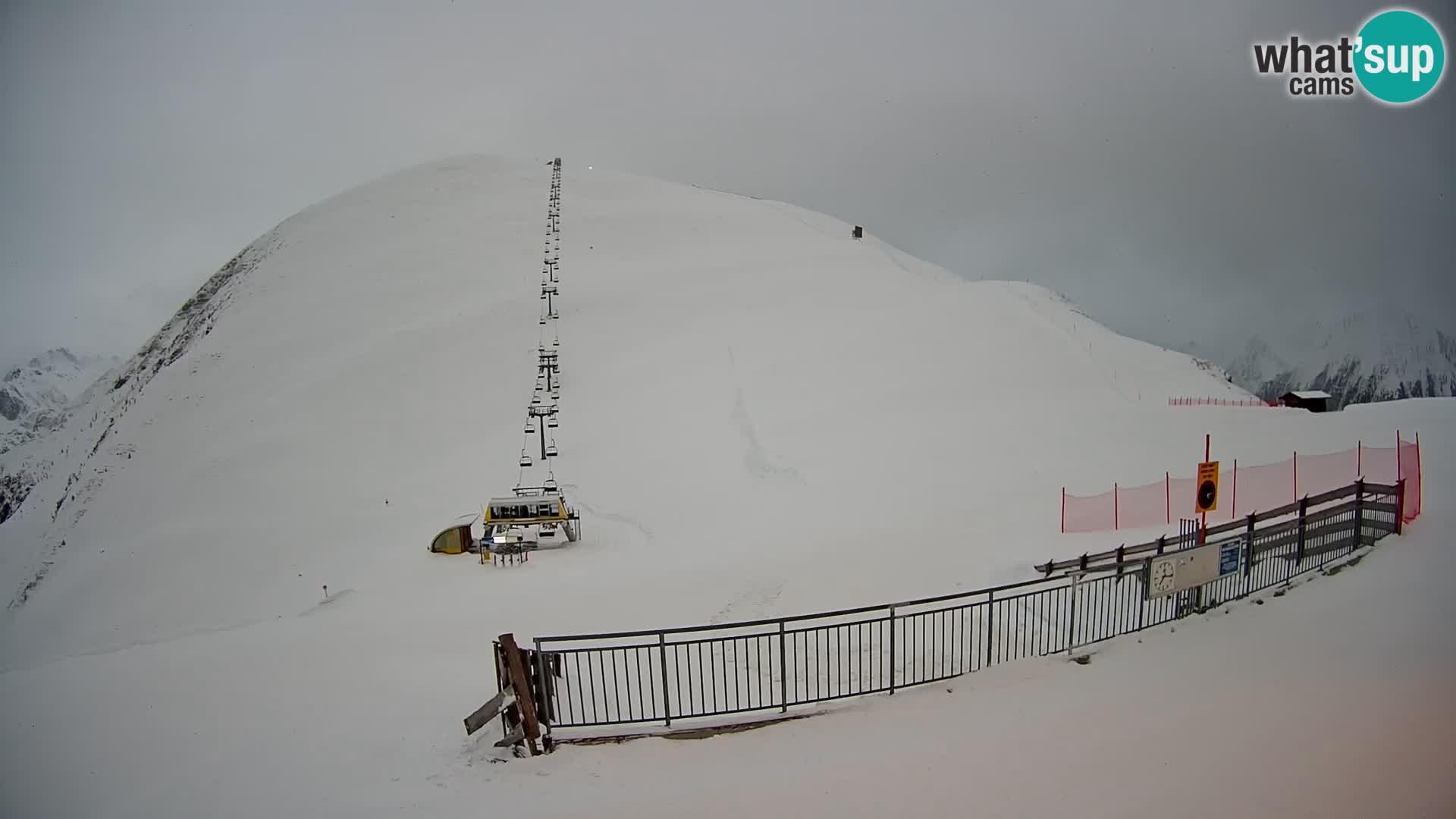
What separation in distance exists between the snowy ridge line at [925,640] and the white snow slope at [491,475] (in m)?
0.86

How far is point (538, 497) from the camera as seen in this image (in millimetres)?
18312

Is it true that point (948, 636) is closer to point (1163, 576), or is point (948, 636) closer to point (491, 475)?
point (1163, 576)

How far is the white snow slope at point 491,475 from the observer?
7.62 metres

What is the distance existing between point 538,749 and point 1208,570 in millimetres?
7928

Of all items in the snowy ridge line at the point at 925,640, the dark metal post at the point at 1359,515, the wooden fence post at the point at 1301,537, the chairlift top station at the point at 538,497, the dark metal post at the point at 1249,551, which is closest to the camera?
the snowy ridge line at the point at 925,640

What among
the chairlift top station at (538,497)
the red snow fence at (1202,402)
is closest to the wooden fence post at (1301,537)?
the chairlift top station at (538,497)

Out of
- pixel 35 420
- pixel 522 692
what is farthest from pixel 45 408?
pixel 522 692

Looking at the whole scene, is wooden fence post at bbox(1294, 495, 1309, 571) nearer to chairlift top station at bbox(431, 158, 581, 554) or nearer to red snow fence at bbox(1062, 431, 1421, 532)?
red snow fence at bbox(1062, 431, 1421, 532)

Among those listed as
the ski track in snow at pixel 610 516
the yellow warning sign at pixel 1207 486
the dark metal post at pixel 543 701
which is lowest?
the ski track in snow at pixel 610 516

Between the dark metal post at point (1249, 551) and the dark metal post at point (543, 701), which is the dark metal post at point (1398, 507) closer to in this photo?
the dark metal post at point (1249, 551)

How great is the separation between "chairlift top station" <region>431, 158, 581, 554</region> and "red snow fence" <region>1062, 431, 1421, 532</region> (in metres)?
12.9

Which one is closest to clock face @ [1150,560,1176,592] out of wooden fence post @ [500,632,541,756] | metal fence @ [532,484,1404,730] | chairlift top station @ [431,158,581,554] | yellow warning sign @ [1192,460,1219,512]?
metal fence @ [532,484,1404,730]

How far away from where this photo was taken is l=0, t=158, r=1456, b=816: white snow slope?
7.62 meters

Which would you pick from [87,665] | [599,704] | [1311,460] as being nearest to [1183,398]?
[1311,460]
